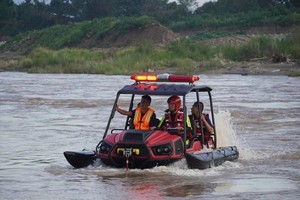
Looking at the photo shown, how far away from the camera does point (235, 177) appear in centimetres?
1510

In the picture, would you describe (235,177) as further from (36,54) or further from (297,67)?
(36,54)

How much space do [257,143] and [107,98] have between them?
1509cm

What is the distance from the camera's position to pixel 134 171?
14.8 metres

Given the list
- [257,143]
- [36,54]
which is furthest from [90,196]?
[36,54]

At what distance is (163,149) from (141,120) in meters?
0.91

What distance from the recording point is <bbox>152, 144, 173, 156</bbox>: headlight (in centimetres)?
1450

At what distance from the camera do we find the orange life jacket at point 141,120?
1526 cm

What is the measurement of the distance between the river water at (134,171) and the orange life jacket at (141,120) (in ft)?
2.72

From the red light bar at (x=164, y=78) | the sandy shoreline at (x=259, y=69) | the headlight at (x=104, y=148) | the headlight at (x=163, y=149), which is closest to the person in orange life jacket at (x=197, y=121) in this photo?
the red light bar at (x=164, y=78)

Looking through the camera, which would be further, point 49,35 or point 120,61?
point 49,35

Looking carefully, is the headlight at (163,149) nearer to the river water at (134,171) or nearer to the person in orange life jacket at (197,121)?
the river water at (134,171)

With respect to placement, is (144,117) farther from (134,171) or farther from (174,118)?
(134,171)

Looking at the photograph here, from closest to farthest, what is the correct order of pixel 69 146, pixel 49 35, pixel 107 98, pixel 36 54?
pixel 69 146 < pixel 107 98 < pixel 36 54 < pixel 49 35

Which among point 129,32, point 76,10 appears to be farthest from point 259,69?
point 76,10
